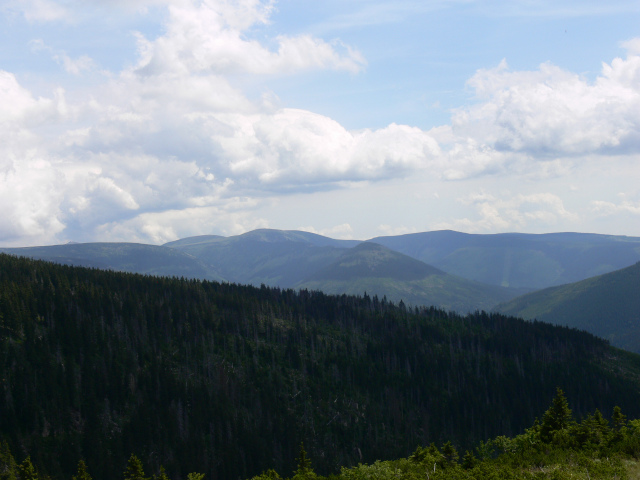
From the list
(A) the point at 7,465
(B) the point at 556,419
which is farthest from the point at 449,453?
(A) the point at 7,465

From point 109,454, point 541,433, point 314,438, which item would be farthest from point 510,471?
point 314,438

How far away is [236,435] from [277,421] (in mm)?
18603

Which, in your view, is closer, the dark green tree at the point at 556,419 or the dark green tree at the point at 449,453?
the dark green tree at the point at 449,453

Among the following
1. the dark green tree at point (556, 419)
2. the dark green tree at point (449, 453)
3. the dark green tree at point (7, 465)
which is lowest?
the dark green tree at point (7, 465)

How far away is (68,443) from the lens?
150 meters

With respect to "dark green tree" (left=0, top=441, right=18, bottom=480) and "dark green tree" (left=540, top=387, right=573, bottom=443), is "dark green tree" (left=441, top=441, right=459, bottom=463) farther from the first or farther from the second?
"dark green tree" (left=0, top=441, right=18, bottom=480)

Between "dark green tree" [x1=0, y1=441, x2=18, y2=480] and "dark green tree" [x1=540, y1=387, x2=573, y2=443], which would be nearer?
"dark green tree" [x1=540, y1=387, x2=573, y2=443]

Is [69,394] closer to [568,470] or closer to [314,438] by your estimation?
[314,438]

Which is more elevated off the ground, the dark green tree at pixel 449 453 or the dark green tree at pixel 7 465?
the dark green tree at pixel 449 453

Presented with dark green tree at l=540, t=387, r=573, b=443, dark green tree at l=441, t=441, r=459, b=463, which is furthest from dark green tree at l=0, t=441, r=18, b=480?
dark green tree at l=540, t=387, r=573, b=443

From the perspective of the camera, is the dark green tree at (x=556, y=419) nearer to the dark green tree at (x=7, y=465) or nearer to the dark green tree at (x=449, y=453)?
the dark green tree at (x=449, y=453)

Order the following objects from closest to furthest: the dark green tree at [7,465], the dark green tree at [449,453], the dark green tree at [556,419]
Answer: the dark green tree at [449,453] → the dark green tree at [556,419] → the dark green tree at [7,465]

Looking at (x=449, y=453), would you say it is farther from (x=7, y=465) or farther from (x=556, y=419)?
(x=7, y=465)

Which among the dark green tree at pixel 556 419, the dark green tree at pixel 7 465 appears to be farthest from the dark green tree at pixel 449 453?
the dark green tree at pixel 7 465
